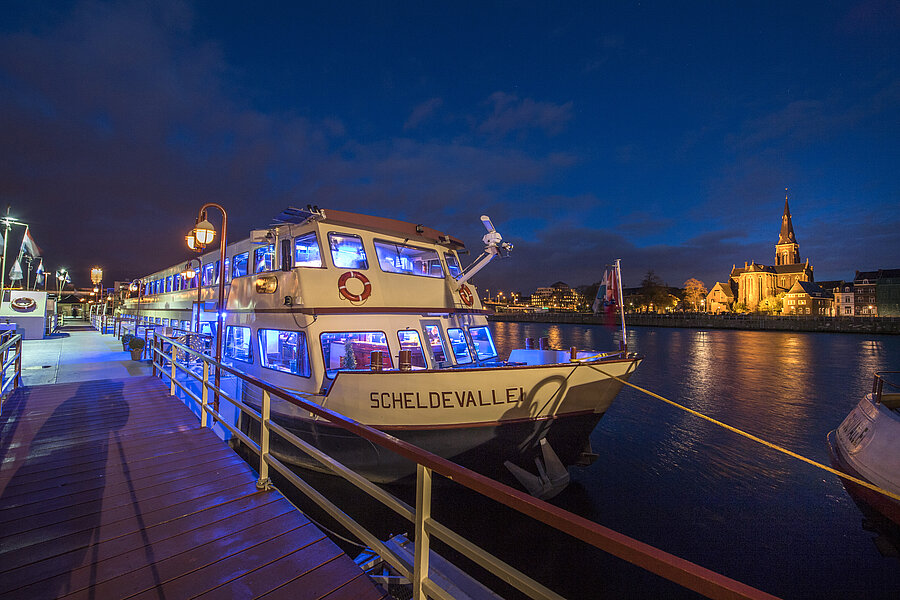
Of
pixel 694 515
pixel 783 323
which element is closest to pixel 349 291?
pixel 694 515

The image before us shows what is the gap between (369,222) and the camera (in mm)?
8883

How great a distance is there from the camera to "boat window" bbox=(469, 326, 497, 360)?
10281 mm

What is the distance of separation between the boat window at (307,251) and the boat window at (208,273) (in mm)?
6664

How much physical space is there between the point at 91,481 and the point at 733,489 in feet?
42.3

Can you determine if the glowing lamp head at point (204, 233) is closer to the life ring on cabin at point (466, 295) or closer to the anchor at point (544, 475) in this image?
→ the life ring on cabin at point (466, 295)

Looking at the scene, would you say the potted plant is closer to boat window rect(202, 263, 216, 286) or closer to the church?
boat window rect(202, 263, 216, 286)

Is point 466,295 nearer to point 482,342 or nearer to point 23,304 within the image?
point 482,342

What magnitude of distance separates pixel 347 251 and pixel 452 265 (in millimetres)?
3056

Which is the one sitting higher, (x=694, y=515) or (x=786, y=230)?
(x=786, y=230)

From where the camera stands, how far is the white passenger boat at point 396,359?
714 centimetres

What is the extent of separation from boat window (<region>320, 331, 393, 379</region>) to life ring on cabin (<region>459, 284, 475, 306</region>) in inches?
100

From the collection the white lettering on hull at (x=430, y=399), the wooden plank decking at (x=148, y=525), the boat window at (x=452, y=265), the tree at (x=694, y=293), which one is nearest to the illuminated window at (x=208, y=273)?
the wooden plank decking at (x=148, y=525)

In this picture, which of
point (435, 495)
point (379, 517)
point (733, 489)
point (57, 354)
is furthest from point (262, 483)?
point (57, 354)

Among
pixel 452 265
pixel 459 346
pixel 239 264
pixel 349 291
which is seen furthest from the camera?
pixel 239 264
